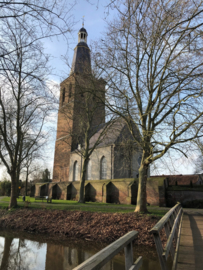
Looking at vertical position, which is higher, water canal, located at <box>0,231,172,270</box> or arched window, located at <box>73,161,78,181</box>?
arched window, located at <box>73,161,78,181</box>

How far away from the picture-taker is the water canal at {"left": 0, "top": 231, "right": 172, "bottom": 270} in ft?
22.6

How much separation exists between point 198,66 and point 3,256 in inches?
472

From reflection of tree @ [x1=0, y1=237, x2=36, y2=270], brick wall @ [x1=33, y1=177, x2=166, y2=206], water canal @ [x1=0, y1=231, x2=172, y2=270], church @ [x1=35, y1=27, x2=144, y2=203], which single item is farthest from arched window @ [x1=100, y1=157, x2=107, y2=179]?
reflection of tree @ [x1=0, y1=237, x2=36, y2=270]

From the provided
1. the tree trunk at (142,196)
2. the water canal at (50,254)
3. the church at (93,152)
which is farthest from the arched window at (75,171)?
the water canal at (50,254)

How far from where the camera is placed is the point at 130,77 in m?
12.9

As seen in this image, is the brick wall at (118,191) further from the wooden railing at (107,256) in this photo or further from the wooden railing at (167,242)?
the wooden railing at (107,256)

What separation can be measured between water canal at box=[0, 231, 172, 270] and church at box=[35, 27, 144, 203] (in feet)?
19.7

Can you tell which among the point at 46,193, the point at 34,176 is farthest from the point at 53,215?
the point at 34,176

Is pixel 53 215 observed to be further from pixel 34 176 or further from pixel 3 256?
pixel 34 176

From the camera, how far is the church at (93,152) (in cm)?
1572

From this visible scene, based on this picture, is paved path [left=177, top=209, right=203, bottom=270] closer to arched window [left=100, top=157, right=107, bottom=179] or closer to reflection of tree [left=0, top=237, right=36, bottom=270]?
reflection of tree [left=0, top=237, right=36, bottom=270]

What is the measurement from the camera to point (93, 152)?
110 feet

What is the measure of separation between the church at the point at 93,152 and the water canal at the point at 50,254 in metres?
6.01

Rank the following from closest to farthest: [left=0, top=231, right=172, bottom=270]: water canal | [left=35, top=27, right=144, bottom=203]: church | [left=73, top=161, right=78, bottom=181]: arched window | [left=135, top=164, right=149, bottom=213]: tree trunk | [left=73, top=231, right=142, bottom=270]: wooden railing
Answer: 1. [left=73, top=231, right=142, bottom=270]: wooden railing
2. [left=0, top=231, right=172, bottom=270]: water canal
3. [left=135, top=164, right=149, bottom=213]: tree trunk
4. [left=35, top=27, right=144, bottom=203]: church
5. [left=73, top=161, right=78, bottom=181]: arched window
